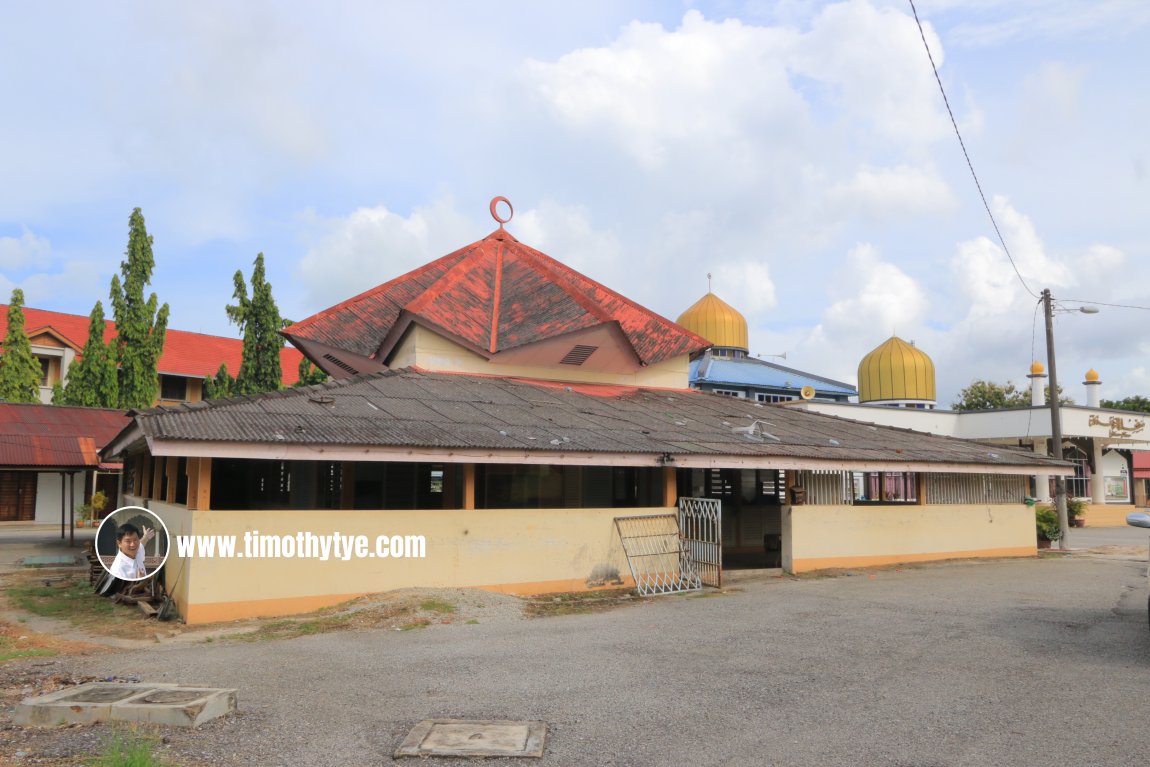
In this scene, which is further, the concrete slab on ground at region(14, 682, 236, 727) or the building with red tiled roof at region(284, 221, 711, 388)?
the building with red tiled roof at region(284, 221, 711, 388)

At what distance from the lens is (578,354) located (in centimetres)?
1981

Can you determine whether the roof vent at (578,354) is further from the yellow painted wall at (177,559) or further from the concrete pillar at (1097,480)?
the concrete pillar at (1097,480)

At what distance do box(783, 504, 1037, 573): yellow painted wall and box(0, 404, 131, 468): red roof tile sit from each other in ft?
57.3

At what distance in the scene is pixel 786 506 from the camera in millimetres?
16516

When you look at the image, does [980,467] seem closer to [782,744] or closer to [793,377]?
[782,744]

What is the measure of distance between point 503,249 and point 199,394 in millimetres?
23513

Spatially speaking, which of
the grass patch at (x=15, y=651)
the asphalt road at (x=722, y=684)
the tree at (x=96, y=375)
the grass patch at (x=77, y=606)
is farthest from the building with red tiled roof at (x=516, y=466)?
the tree at (x=96, y=375)

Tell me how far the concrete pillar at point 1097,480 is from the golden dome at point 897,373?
760cm

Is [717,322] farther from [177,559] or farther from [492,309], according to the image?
[177,559]

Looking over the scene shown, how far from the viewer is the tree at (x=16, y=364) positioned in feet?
104

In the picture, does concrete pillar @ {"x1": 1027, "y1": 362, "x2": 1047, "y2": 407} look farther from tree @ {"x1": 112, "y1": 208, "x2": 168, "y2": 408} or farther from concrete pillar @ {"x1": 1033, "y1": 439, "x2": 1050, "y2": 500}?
tree @ {"x1": 112, "y1": 208, "x2": 168, "y2": 408}

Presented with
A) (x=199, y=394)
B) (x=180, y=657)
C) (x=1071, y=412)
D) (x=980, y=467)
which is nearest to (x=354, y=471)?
(x=180, y=657)

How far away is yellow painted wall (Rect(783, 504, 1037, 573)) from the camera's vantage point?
16609 mm

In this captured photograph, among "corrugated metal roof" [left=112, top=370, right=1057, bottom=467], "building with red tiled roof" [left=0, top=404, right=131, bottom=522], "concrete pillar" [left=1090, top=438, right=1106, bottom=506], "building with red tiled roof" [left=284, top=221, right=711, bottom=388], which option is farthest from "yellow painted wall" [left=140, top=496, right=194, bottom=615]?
"concrete pillar" [left=1090, top=438, right=1106, bottom=506]
